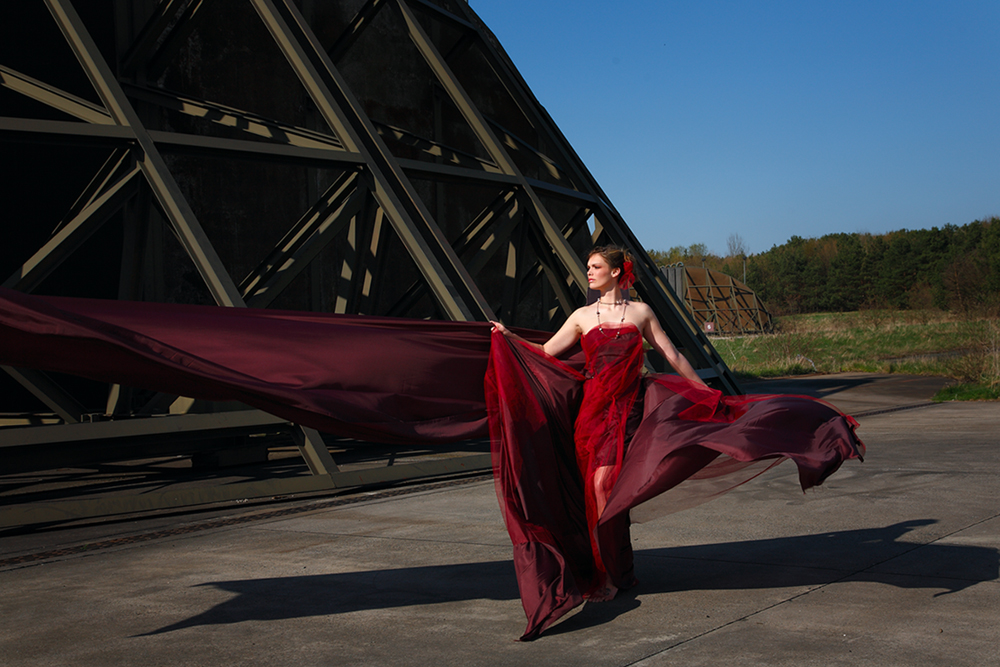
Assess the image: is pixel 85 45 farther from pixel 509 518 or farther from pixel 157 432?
pixel 509 518

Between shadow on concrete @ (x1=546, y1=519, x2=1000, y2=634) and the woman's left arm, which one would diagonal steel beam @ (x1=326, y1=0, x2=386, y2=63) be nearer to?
the woman's left arm

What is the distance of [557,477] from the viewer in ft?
16.2

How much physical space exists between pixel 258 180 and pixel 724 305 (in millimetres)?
51424

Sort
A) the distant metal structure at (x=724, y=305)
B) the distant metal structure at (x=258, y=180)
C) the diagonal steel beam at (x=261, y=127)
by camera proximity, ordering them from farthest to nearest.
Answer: the distant metal structure at (x=724, y=305)
the diagonal steel beam at (x=261, y=127)
the distant metal structure at (x=258, y=180)

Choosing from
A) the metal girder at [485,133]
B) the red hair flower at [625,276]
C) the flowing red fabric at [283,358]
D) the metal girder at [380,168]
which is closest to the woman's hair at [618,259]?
the red hair flower at [625,276]

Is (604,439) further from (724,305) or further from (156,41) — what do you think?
(724,305)

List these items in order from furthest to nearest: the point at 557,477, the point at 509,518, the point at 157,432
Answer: the point at 157,432, the point at 557,477, the point at 509,518

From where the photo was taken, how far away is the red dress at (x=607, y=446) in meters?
4.43

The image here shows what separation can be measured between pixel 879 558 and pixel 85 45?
321 inches

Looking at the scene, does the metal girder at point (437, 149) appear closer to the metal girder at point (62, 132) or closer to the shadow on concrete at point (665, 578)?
the metal girder at point (62, 132)

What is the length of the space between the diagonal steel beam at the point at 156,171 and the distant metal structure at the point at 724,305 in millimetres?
51798

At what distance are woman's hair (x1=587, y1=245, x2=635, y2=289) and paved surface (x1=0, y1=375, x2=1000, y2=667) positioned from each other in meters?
1.75

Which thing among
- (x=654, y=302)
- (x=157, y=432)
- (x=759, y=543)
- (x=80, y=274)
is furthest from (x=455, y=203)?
(x=759, y=543)

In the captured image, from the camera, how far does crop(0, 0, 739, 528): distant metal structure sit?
8438 millimetres
